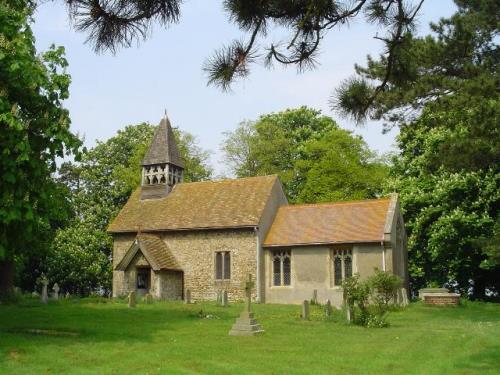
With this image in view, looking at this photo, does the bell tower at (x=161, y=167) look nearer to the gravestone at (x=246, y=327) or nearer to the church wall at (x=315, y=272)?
the church wall at (x=315, y=272)

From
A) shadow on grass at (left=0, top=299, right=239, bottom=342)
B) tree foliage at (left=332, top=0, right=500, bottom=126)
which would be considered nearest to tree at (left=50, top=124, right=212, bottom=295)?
shadow on grass at (left=0, top=299, right=239, bottom=342)

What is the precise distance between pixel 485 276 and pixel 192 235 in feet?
57.9

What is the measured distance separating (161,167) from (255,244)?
960cm

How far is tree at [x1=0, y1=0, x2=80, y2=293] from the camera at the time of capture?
1237 centimetres

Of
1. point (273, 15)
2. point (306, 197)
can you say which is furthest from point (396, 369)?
point (306, 197)

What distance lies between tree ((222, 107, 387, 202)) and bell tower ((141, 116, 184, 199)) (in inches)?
435

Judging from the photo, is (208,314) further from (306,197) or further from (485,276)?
(306,197)

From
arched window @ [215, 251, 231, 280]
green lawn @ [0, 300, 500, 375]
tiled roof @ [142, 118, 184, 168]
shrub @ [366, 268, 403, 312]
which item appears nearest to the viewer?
green lawn @ [0, 300, 500, 375]

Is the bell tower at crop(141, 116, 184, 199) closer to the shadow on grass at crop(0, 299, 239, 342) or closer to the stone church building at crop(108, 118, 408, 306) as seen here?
the stone church building at crop(108, 118, 408, 306)

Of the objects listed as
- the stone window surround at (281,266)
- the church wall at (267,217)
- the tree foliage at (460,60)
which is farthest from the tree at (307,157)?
the tree foliage at (460,60)

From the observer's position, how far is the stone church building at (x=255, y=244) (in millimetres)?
29812

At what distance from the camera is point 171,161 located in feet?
Answer: 122

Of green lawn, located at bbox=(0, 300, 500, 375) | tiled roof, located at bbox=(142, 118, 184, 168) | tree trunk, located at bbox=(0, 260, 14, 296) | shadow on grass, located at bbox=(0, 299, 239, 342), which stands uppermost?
tiled roof, located at bbox=(142, 118, 184, 168)

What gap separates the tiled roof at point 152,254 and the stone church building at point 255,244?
0.06m
